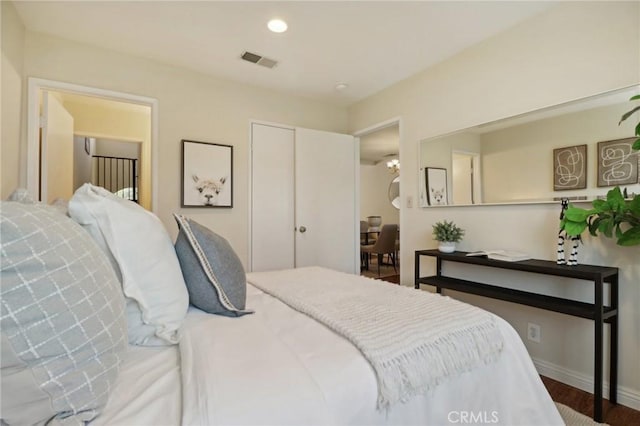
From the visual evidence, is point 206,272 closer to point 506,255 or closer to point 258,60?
point 506,255

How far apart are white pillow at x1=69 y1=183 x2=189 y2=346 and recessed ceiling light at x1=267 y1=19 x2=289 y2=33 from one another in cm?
180

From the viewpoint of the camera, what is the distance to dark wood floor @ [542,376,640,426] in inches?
64.4

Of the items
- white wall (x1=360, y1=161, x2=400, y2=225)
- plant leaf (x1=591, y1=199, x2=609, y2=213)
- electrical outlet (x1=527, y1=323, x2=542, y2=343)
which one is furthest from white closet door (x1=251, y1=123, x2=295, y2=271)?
white wall (x1=360, y1=161, x2=400, y2=225)

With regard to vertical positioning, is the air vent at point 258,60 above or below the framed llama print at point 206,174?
above

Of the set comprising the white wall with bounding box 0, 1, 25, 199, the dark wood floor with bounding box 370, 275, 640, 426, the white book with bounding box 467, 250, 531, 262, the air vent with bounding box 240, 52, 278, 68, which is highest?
the air vent with bounding box 240, 52, 278, 68

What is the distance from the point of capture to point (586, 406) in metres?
1.76

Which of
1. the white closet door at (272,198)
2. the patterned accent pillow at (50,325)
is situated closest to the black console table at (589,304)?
the white closet door at (272,198)

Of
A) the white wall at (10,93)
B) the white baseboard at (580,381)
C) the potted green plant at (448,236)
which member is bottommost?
the white baseboard at (580,381)

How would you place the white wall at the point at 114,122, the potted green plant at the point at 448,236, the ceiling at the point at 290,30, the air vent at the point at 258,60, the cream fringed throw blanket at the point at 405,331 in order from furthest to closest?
1. the white wall at the point at 114,122
2. the air vent at the point at 258,60
3. the potted green plant at the point at 448,236
4. the ceiling at the point at 290,30
5. the cream fringed throw blanket at the point at 405,331

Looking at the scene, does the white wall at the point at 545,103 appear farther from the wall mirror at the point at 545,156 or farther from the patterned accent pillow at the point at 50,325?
the patterned accent pillow at the point at 50,325

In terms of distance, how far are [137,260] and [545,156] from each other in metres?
2.46

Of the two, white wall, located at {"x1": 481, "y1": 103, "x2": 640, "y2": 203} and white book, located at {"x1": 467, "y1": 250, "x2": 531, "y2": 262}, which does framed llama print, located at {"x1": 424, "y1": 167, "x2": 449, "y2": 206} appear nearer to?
white wall, located at {"x1": 481, "y1": 103, "x2": 640, "y2": 203}

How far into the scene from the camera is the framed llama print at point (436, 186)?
2750mm

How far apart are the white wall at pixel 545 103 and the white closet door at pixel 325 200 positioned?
1.03 metres
